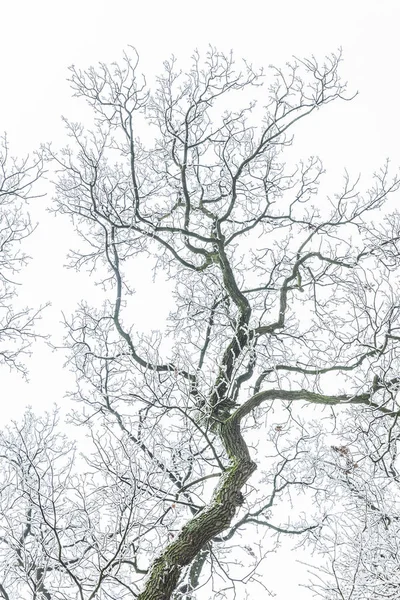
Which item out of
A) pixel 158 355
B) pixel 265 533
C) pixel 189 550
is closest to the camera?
pixel 189 550

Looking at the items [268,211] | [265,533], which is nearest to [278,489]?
[265,533]

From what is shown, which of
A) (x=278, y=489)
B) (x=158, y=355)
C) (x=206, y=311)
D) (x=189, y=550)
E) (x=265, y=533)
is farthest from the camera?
(x=206, y=311)

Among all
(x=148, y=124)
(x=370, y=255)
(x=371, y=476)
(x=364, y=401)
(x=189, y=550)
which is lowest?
(x=189, y=550)

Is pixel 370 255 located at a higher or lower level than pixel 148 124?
higher

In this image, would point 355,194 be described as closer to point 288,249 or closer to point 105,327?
point 288,249

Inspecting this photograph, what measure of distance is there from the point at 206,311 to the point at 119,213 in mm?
2101

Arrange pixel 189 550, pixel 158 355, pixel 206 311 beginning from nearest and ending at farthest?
1. pixel 189 550
2. pixel 158 355
3. pixel 206 311

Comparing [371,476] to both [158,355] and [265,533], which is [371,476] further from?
[158,355]

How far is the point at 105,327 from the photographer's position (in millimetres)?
8359

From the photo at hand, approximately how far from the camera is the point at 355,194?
7.73 meters

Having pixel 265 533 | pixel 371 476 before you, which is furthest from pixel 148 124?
pixel 265 533

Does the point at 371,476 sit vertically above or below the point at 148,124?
below

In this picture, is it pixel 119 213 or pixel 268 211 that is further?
pixel 268 211

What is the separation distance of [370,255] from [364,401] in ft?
8.38
